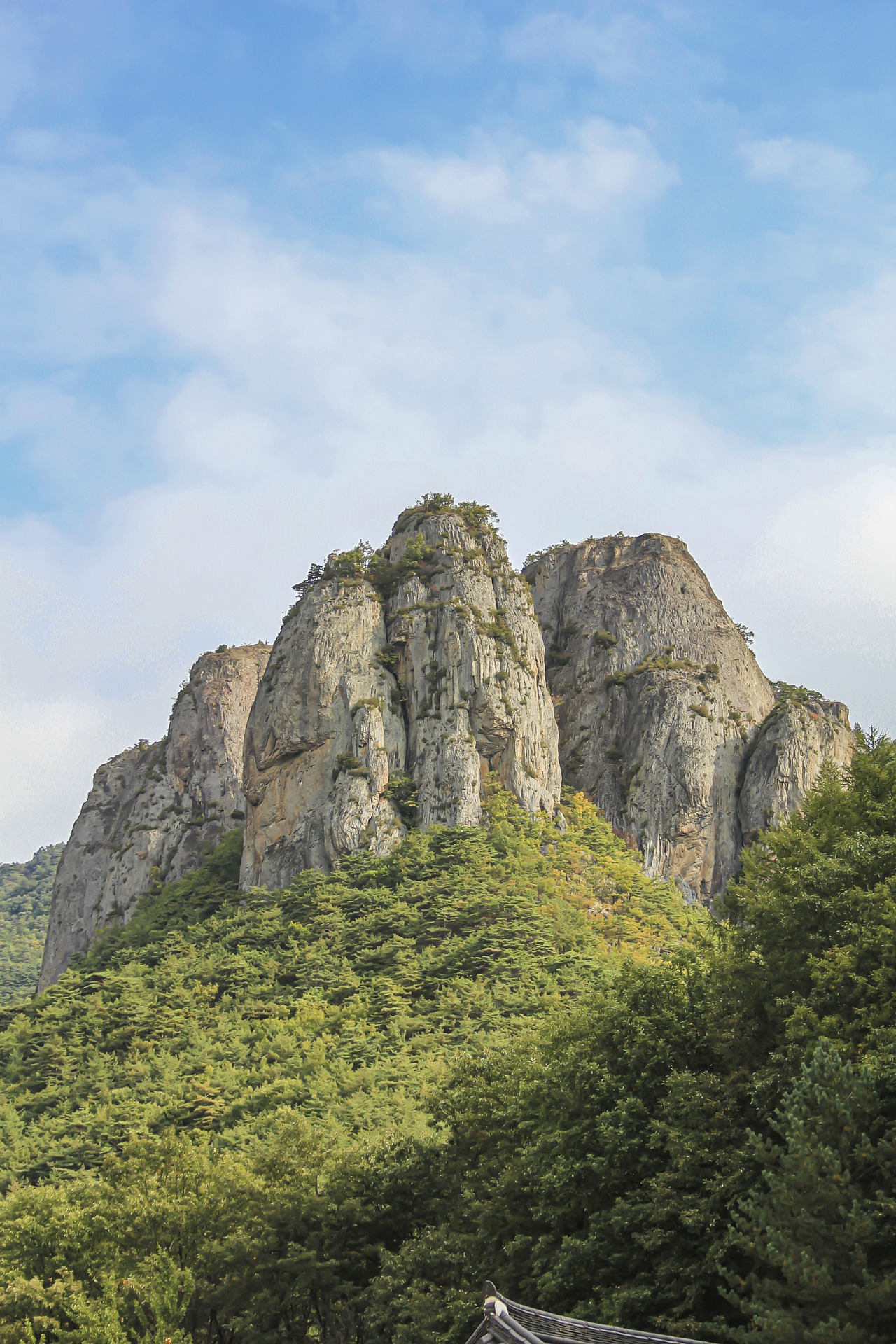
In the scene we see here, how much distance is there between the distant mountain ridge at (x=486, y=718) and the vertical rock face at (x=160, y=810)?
0.21m

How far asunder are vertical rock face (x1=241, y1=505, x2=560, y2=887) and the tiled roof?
1540 inches

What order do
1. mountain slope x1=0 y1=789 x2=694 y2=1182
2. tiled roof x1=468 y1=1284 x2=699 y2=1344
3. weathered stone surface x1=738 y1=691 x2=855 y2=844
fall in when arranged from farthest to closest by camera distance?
weathered stone surface x1=738 y1=691 x2=855 y2=844 → mountain slope x1=0 y1=789 x2=694 y2=1182 → tiled roof x1=468 y1=1284 x2=699 y2=1344

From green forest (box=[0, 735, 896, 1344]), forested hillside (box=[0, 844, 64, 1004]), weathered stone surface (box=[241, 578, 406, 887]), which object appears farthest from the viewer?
forested hillside (box=[0, 844, 64, 1004])

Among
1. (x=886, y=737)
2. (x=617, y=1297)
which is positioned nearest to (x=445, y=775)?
(x=886, y=737)

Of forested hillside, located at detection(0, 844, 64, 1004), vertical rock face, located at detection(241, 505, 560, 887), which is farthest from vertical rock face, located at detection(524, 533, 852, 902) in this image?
forested hillside, located at detection(0, 844, 64, 1004)

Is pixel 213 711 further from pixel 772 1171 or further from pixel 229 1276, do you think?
pixel 772 1171

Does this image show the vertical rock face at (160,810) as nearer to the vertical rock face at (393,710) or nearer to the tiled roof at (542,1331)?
the vertical rock face at (393,710)

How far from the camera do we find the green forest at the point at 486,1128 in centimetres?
1866

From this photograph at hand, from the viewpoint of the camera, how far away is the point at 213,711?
81.7 m

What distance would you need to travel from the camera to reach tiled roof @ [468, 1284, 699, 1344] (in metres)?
16.6

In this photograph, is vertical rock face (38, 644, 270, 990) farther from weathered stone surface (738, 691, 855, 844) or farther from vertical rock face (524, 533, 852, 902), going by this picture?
weathered stone surface (738, 691, 855, 844)

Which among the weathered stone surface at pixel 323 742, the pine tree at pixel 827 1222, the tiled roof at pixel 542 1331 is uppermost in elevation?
the weathered stone surface at pixel 323 742

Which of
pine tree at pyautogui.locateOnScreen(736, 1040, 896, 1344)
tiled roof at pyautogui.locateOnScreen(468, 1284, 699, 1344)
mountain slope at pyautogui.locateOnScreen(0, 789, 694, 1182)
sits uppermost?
mountain slope at pyautogui.locateOnScreen(0, 789, 694, 1182)

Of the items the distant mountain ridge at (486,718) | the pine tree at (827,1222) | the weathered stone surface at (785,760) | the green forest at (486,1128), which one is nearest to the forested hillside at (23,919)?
the distant mountain ridge at (486,718)
